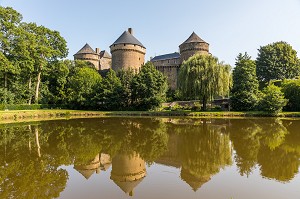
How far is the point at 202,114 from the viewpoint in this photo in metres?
24.7

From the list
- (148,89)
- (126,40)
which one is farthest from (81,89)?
(126,40)

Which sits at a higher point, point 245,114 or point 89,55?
point 89,55

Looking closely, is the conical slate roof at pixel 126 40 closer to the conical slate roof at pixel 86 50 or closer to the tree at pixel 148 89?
the tree at pixel 148 89

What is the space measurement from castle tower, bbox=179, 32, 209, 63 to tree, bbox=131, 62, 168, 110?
11773 mm

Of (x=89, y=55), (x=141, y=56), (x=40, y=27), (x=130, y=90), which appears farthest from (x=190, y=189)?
(x=89, y=55)

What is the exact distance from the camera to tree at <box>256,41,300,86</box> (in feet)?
146

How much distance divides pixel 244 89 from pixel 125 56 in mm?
19501

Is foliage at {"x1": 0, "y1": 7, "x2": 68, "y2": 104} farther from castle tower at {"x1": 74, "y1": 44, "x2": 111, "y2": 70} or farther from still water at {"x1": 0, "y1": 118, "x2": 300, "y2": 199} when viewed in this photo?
still water at {"x1": 0, "y1": 118, "x2": 300, "y2": 199}

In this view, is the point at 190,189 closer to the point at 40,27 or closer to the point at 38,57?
the point at 38,57

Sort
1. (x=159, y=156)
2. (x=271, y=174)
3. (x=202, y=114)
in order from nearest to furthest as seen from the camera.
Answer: (x=271, y=174) → (x=159, y=156) → (x=202, y=114)

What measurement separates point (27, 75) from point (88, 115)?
11.0 m

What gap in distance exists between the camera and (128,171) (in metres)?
6.34

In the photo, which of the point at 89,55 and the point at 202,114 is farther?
the point at 89,55

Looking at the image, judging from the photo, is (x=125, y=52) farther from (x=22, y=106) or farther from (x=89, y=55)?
(x=22, y=106)
